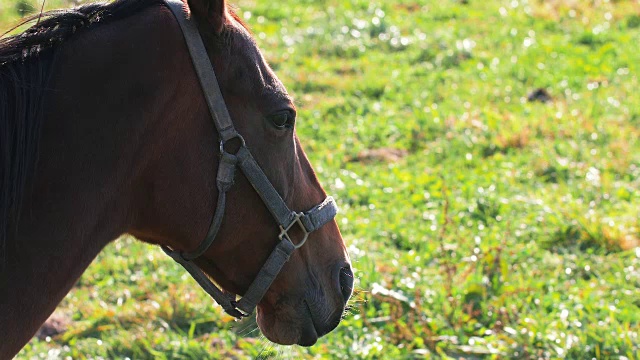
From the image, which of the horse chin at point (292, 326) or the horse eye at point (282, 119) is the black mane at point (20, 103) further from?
the horse chin at point (292, 326)

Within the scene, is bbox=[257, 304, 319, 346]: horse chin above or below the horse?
below

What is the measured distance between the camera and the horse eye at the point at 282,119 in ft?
7.28

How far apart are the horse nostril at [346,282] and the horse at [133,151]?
21cm

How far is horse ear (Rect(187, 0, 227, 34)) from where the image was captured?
206 cm

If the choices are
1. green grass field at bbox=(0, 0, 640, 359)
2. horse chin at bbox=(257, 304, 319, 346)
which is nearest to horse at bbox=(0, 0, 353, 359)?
horse chin at bbox=(257, 304, 319, 346)

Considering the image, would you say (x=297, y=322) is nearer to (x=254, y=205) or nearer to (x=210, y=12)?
(x=254, y=205)

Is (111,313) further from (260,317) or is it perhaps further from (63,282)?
(63,282)

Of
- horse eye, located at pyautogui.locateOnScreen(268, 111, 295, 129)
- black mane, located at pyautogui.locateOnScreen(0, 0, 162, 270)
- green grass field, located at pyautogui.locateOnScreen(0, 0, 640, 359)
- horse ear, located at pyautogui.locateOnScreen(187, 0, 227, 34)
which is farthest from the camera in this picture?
green grass field, located at pyautogui.locateOnScreen(0, 0, 640, 359)

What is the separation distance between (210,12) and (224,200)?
1.56ft

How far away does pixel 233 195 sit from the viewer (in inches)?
86.3

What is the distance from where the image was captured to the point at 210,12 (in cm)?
207

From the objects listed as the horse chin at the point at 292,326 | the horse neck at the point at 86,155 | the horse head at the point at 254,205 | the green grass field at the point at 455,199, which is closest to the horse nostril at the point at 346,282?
the horse head at the point at 254,205

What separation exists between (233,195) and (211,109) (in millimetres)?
243

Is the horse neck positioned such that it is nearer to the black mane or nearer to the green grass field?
the black mane
